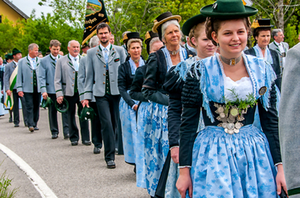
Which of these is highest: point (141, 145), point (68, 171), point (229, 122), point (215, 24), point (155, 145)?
point (215, 24)

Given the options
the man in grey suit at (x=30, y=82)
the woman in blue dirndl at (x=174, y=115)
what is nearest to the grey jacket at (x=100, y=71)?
the woman in blue dirndl at (x=174, y=115)

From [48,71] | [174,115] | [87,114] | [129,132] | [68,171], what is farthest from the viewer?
[48,71]

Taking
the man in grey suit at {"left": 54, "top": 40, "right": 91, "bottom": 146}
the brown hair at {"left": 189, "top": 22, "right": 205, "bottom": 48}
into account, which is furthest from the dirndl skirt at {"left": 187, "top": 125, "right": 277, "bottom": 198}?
the man in grey suit at {"left": 54, "top": 40, "right": 91, "bottom": 146}

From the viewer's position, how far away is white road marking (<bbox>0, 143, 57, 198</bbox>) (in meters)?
5.27

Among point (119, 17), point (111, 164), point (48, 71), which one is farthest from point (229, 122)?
point (119, 17)

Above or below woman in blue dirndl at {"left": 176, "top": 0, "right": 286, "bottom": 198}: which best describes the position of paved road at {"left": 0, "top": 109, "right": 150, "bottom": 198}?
below

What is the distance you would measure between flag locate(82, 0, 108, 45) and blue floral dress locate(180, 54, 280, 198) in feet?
25.6

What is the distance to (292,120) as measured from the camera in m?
1.43

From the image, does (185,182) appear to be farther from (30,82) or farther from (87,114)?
(30,82)

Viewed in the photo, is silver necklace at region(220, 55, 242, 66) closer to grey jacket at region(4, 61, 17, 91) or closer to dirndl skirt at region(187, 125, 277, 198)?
dirndl skirt at region(187, 125, 277, 198)

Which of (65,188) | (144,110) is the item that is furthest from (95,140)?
(144,110)

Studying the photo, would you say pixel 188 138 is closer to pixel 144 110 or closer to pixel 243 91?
pixel 243 91

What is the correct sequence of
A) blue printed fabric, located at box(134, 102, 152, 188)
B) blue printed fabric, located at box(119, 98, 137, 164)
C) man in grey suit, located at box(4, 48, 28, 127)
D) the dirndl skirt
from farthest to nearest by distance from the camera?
1. man in grey suit, located at box(4, 48, 28, 127)
2. blue printed fabric, located at box(119, 98, 137, 164)
3. blue printed fabric, located at box(134, 102, 152, 188)
4. the dirndl skirt

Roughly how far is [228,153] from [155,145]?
6.72 feet
